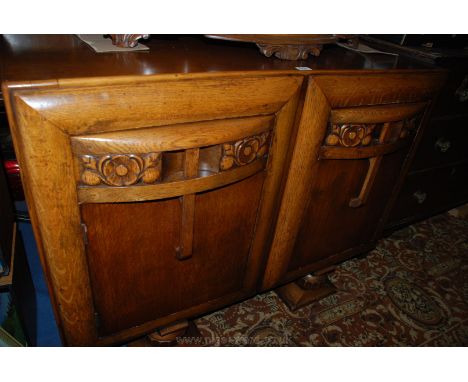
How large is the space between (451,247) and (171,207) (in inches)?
59.6

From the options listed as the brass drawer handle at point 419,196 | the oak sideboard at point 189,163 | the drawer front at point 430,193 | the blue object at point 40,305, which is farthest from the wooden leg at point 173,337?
the brass drawer handle at point 419,196

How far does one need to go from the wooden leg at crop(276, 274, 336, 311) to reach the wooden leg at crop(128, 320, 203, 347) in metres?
0.34

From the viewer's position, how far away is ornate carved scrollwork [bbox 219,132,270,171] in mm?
625

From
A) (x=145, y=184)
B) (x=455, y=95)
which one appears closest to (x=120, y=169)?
(x=145, y=184)

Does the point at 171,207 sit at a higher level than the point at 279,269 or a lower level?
higher

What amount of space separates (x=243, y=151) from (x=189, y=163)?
0.11 m

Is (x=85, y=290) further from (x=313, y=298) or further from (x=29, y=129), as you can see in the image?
(x=313, y=298)

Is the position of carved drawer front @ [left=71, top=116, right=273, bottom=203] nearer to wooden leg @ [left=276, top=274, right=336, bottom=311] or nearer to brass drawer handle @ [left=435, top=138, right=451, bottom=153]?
wooden leg @ [left=276, top=274, right=336, bottom=311]

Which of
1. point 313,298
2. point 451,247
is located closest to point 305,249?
point 313,298

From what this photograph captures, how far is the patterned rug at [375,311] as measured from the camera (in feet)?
3.75

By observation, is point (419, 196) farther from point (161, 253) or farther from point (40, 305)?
point (40, 305)

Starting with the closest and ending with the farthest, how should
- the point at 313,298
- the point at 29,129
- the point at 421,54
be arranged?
the point at 29,129, the point at 421,54, the point at 313,298

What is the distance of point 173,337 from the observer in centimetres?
93
